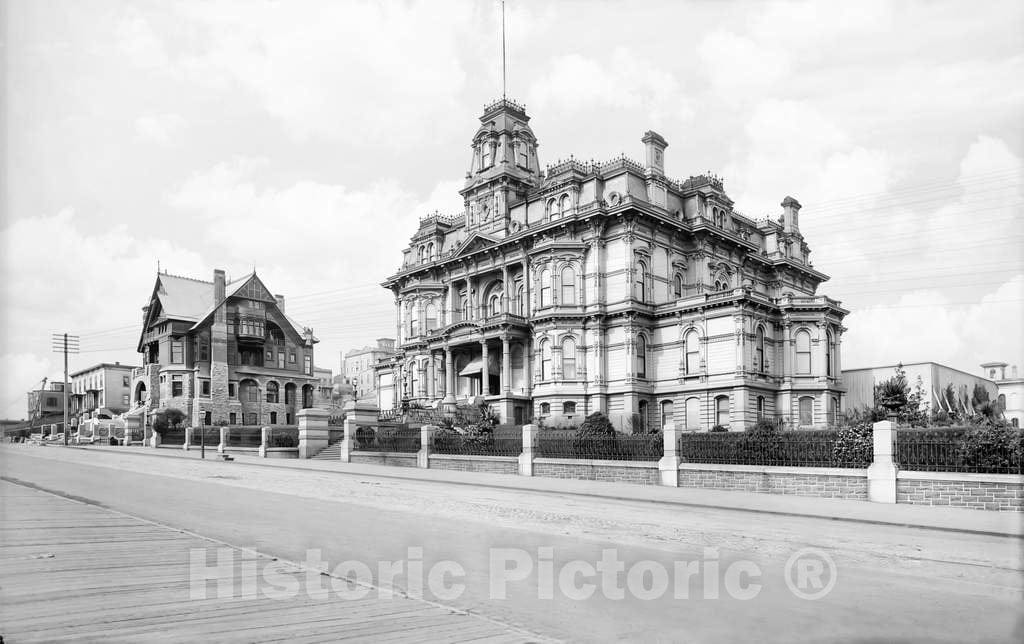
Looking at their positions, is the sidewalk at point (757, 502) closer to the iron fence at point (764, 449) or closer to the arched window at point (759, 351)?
the iron fence at point (764, 449)

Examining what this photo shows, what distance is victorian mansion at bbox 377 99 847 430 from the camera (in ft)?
150

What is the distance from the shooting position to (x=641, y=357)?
47375 millimetres

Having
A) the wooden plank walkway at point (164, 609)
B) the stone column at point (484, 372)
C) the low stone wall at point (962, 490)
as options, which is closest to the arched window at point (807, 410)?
the stone column at point (484, 372)

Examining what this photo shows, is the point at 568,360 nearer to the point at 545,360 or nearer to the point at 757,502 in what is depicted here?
the point at 545,360

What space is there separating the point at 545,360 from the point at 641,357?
234 inches

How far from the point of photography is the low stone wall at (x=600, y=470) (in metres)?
25.3

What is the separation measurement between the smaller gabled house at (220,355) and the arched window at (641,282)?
41.1m

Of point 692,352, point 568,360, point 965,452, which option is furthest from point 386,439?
point 965,452

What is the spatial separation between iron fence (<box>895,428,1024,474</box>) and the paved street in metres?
5.35

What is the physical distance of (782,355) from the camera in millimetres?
47750

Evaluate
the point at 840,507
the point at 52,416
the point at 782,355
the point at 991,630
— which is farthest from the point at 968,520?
the point at 52,416

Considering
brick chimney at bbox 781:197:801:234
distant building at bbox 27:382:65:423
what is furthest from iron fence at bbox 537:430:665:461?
distant building at bbox 27:382:65:423

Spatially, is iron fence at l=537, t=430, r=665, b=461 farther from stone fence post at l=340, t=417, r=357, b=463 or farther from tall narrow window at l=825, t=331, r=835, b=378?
tall narrow window at l=825, t=331, r=835, b=378

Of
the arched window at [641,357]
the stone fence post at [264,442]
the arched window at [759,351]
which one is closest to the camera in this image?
the stone fence post at [264,442]
